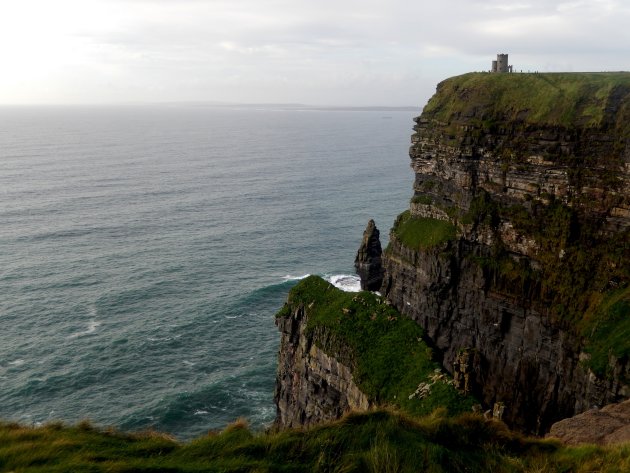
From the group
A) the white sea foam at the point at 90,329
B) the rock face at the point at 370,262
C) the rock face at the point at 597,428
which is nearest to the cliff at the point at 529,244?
the rock face at the point at 597,428

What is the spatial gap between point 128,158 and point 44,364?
140296mm

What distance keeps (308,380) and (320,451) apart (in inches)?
1278

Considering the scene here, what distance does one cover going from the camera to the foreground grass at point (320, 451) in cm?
1431

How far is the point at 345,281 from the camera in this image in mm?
88375

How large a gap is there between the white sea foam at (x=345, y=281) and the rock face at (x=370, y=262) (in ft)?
3.34

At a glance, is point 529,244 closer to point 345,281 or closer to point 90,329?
point 345,281

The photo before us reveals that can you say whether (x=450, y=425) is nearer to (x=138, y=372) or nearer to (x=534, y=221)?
(x=534, y=221)

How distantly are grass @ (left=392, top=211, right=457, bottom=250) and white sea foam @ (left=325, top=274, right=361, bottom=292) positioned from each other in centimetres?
2237

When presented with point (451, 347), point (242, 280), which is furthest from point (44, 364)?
point (451, 347)

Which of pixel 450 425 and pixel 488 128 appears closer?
pixel 450 425

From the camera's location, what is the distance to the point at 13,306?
73688mm

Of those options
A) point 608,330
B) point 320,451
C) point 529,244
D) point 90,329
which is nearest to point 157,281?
point 90,329

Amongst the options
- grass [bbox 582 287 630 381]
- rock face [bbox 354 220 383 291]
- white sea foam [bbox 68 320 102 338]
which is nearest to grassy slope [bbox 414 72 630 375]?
grass [bbox 582 287 630 381]

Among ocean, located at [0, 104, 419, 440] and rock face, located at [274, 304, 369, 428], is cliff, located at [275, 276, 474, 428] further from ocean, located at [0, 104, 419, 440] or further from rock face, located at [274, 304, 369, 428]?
ocean, located at [0, 104, 419, 440]
